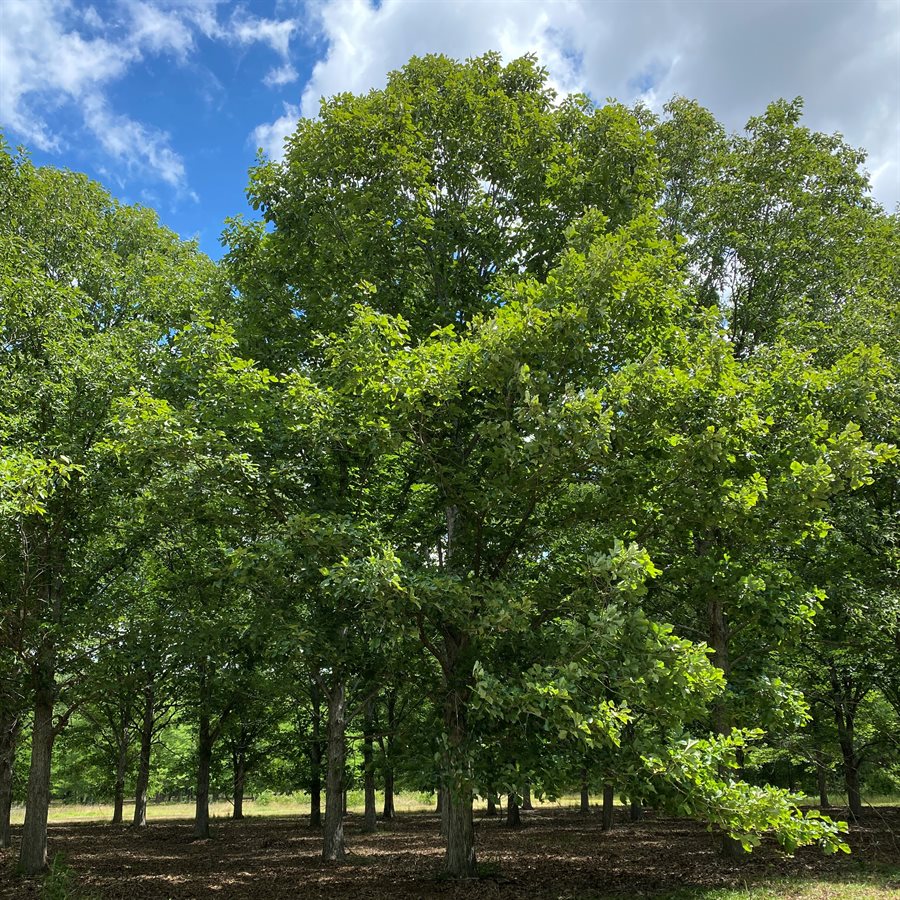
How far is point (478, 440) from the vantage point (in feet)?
35.0

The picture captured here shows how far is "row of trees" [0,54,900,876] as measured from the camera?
8164 millimetres

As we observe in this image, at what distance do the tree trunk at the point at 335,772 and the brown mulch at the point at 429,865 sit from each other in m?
0.51

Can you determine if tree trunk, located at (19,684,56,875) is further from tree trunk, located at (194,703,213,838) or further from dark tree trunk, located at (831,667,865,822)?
dark tree trunk, located at (831,667,865,822)

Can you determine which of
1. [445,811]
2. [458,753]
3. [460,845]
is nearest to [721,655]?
[460,845]

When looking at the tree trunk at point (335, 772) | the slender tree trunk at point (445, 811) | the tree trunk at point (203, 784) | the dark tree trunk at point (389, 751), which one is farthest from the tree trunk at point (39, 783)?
the tree trunk at point (203, 784)

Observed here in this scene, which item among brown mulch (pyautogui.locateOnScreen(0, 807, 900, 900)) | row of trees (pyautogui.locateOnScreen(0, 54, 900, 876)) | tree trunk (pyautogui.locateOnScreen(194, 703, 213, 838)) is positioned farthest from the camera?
tree trunk (pyautogui.locateOnScreen(194, 703, 213, 838))

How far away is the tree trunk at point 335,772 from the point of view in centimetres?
1523

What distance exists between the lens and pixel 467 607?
8555mm

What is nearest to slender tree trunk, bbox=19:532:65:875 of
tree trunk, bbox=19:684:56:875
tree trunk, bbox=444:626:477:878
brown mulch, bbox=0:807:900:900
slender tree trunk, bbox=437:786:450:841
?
tree trunk, bbox=19:684:56:875

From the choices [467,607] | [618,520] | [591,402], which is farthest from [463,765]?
[591,402]

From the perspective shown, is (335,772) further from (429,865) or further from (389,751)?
(389,751)

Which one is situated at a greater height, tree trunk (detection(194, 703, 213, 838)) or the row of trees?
the row of trees

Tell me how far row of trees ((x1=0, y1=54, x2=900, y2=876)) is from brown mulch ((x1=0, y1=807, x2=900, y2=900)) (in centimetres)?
147

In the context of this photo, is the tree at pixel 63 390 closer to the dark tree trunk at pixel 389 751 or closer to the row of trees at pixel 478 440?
the row of trees at pixel 478 440
